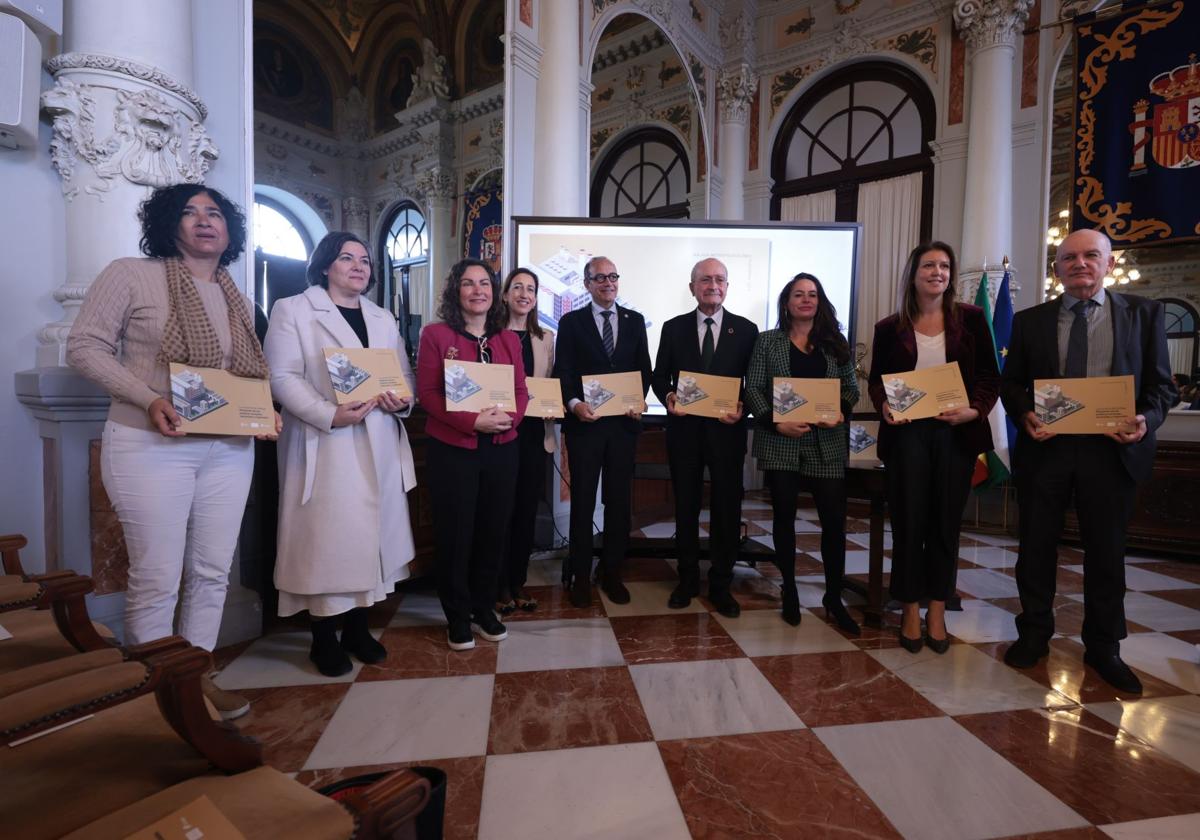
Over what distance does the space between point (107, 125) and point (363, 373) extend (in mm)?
1179

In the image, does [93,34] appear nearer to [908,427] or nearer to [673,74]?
[908,427]

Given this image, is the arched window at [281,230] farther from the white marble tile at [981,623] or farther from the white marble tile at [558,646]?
the white marble tile at [981,623]

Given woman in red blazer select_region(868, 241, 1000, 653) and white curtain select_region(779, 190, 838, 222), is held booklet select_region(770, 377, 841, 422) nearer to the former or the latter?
woman in red blazer select_region(868, 241, 1000, 653)

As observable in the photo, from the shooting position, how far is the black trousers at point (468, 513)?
2143 millimetres

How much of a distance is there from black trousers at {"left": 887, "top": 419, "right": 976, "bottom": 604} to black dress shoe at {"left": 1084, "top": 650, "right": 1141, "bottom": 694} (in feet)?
1.64

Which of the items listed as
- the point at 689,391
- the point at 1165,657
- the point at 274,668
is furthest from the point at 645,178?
the point at 274,668

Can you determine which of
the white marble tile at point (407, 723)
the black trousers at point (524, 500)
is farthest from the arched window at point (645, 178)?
the white marble tile at point (407, 723)

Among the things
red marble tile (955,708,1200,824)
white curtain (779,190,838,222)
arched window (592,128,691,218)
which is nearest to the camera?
red marble tile (955,708,1200,824)

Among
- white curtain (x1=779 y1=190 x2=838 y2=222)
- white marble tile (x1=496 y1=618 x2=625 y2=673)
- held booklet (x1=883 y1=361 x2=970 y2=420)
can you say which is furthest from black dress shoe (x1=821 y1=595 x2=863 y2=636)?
white curtain (x1=779 y1=190 x2=838 y2=222)

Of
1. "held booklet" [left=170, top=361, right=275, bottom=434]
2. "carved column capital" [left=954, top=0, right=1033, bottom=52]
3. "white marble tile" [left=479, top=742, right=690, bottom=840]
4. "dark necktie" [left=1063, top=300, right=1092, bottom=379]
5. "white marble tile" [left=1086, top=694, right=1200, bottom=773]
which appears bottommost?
"white marble tile" [left=1086, top=694, right=1200, bottom=773]

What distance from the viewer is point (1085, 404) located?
6.52 feet

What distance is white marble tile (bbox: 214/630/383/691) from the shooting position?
197cm

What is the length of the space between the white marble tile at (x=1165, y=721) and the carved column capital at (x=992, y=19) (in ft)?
16.4

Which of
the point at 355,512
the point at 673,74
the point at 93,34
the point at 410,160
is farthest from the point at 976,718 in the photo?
the point at 673,74
